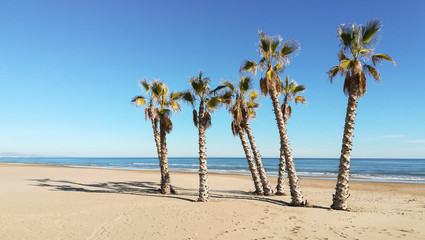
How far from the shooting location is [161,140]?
1850 centimetres

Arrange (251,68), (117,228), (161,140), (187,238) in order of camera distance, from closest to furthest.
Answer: (187,238)
(117,228)
(251,68)
(161,140)

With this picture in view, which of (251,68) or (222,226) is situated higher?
(251,68)

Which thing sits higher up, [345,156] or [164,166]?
[345,156]

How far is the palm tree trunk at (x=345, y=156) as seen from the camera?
40.4 ft

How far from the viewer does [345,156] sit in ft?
40.6

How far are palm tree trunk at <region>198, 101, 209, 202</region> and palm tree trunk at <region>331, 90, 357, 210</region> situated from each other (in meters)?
6.93

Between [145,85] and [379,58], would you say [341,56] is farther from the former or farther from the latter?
[145,85]

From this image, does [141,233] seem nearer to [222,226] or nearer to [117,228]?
[117,228]

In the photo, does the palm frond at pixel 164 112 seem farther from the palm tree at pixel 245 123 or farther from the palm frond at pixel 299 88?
the palm frond at pixel 299 88

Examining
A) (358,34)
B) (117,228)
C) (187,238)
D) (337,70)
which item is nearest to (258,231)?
(187,238)

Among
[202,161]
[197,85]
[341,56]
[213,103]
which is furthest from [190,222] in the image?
[341,56]

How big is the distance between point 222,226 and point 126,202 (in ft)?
23.1

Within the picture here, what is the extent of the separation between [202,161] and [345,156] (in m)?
7.75

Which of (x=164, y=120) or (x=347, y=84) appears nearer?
(x=347, y=84)
